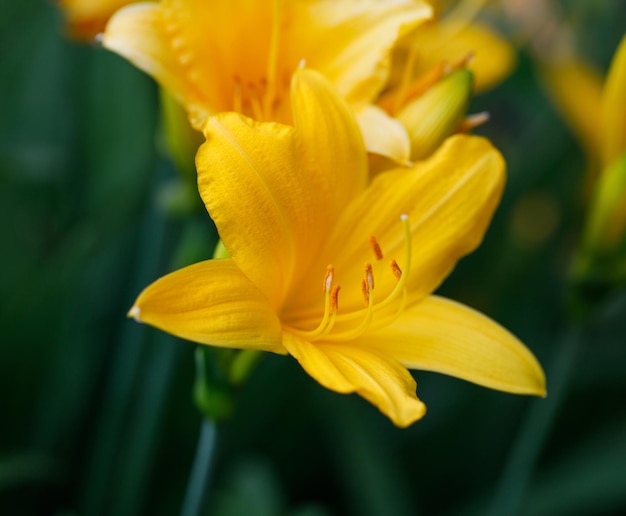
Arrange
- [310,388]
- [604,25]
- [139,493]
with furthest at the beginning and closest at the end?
[604,25], [310,388], [139,493]

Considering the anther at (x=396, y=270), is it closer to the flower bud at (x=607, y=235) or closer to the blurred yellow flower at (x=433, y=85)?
the blurred yellow flower at (x=433, y=85)

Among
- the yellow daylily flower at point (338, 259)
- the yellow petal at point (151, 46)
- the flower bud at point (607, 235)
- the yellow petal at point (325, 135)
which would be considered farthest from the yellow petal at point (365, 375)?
the flower bud at point (607, 235)

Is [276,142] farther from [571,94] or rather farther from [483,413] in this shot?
[483,413]

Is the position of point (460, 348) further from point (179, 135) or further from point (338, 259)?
point (179, 135)

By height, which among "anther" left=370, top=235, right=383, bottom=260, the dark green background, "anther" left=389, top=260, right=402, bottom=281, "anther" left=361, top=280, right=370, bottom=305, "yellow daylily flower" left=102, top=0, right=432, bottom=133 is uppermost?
"yellow daylily flower" left=102, top=0, right=432, bottom=133

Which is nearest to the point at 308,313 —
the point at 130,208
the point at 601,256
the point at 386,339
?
the point at 386,339

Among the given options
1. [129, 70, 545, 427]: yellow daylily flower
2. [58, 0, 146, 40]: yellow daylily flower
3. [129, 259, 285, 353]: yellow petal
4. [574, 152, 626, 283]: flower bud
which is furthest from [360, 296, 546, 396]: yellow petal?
[58, 0, 146, 40]: yellow daylily flower

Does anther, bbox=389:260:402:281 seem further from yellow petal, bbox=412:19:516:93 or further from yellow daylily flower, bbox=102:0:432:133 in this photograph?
yellow petal, bbox=412:19:516:93
